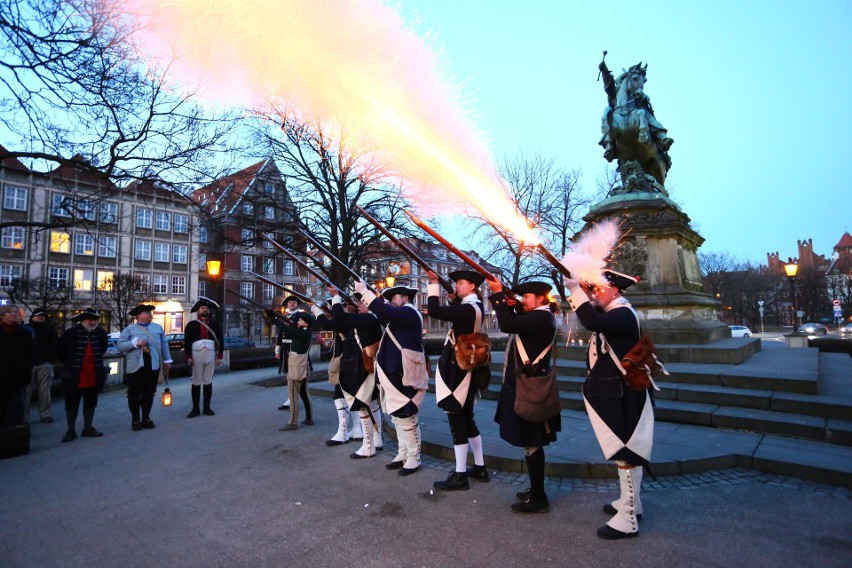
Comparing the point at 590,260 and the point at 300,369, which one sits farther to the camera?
the point at 300,369

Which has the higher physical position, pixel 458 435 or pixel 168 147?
pixel 168 147

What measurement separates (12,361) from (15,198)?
143ft

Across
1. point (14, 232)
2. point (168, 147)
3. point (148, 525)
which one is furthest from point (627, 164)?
point (14, 232)

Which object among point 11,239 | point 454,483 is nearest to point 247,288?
point 11,239

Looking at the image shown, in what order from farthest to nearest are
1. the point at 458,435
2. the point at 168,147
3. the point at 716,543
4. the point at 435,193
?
the point at 168,147 → the point at 435,193 → the point at 458,435 → the point at 716,543

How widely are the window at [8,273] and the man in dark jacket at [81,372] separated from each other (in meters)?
42.4

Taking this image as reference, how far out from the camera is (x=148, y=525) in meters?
3.81

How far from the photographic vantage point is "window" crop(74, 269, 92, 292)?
41438mm

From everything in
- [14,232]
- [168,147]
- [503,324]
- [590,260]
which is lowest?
[503,324]

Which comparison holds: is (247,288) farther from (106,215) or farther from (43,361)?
(43,361)

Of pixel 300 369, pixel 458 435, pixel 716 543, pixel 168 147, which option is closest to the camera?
pixel 716 543

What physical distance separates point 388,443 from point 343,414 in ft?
2.68

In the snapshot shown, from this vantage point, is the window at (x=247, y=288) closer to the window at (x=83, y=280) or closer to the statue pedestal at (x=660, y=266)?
the window at (x=83, y=280)

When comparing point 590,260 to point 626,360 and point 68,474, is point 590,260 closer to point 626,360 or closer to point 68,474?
point 626,360
